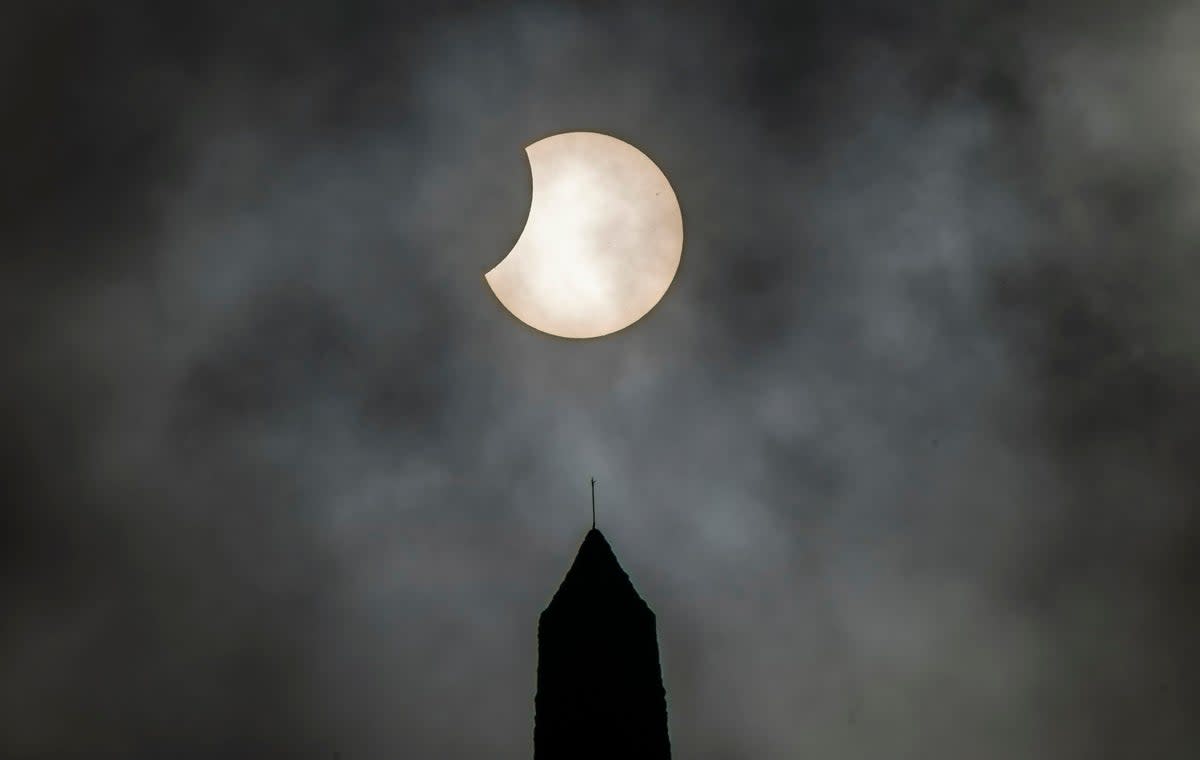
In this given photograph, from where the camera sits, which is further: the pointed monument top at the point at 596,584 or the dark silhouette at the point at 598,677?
the pointed monument top at the point at 596,584

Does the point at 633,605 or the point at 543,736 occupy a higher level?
the point at 633,605

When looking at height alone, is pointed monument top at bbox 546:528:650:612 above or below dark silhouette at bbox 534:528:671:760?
above

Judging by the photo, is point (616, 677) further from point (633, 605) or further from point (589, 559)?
point (589, 559)

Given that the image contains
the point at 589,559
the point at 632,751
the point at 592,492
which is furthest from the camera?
the point at 592,492

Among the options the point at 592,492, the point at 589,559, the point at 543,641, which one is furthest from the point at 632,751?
the point at 592,492

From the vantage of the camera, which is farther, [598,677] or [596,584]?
[596,584]

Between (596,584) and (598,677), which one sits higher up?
(596,584)

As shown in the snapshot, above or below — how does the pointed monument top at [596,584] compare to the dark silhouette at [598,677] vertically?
above

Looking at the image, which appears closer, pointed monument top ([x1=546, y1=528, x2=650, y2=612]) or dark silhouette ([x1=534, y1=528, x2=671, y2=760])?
dark silhouette ([x1=534, y1=528, x2=671, y2=760])
